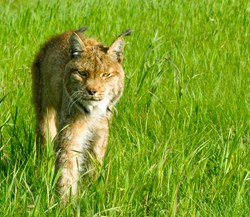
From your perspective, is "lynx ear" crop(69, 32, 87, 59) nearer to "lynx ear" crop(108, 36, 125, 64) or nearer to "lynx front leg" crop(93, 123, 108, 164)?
"lynx ear" crop(108, 36, 125, 64)

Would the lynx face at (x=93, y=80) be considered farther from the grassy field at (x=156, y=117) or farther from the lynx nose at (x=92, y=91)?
the grassy field at (x=156, y=117)

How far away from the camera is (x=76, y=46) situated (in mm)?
3547

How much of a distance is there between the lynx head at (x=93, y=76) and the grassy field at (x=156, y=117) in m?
0.29

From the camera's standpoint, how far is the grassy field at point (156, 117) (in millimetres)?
2668

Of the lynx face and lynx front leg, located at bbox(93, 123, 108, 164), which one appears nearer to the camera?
the lynx face

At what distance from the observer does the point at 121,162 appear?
3.10m

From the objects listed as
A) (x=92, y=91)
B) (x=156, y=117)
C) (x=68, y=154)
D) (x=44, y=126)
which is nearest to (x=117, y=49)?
(x=92, y=91)

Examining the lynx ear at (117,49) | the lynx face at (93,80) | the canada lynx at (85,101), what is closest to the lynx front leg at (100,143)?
the canada lynx at (85,101)

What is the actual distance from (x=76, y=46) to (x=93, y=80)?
34 centimetres

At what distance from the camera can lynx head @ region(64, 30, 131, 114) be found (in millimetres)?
3379

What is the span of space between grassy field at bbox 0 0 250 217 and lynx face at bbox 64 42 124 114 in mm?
291

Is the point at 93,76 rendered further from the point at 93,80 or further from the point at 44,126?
the point at 44,126

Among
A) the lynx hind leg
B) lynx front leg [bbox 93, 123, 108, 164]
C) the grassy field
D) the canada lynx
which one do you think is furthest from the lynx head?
the lynx hind leg

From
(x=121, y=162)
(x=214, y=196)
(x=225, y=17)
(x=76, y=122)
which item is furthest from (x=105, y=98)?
(x=225, y=17)
